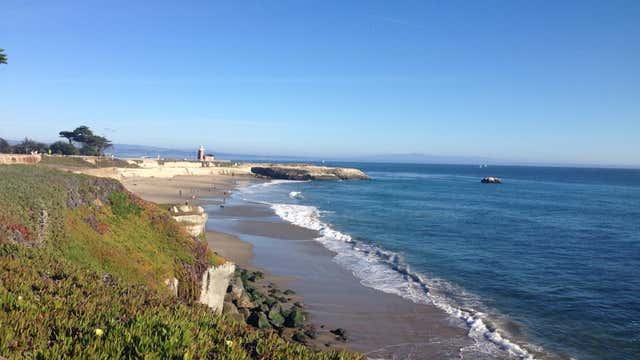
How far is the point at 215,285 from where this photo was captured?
62.3 ft

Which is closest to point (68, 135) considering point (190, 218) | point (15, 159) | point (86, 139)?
point (86, 139)

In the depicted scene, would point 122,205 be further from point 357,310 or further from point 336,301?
point 357,310

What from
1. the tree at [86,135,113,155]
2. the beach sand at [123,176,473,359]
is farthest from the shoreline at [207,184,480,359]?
the tree at [86,135,113,155]

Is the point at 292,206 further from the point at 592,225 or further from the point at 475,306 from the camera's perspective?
the point at 475,306

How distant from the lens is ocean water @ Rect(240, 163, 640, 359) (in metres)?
18.2

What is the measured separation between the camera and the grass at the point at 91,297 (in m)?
6.54

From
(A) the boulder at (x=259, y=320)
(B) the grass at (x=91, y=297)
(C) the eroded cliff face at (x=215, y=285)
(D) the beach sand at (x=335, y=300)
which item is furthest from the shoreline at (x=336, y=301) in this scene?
(B) the grass at (x=91, y=297)

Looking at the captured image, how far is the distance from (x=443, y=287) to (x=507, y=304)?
3354 millimetres

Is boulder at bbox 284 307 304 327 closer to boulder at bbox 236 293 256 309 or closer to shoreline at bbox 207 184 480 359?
shoreline at bbox 207 184 480 359

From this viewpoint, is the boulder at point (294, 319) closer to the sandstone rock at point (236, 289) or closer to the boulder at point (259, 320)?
the boulder at point (259, 320)

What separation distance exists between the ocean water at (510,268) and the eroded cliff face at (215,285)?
8026mm

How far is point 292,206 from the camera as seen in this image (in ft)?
192

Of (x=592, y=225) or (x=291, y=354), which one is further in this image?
(x=592, y=225)

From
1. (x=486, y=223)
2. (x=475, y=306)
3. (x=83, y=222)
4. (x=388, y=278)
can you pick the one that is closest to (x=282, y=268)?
(x=388, y=278)
